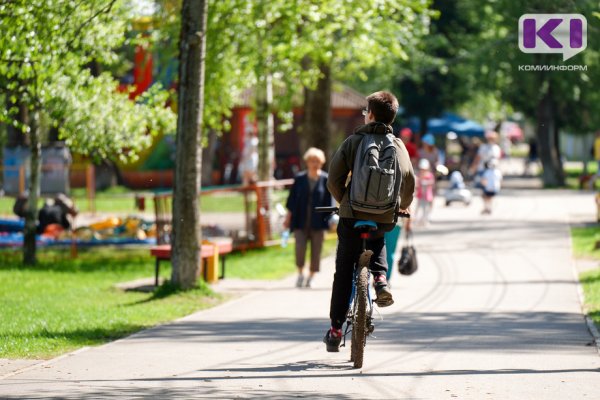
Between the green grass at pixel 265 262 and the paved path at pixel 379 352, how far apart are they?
3.67 feet

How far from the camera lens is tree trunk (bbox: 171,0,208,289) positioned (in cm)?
1540

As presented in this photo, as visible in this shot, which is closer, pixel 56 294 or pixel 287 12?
pixel 56 294

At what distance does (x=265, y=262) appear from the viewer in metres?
21.5

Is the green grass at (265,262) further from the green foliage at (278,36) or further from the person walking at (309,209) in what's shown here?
the green foliage at (278,36)

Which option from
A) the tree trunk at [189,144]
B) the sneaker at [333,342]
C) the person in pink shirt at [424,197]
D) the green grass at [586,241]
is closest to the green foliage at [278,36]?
the person in pink shirt at [424,197]

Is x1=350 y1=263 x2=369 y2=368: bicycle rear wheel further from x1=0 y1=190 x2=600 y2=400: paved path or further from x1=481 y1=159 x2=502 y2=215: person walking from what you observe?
x1=481 y1=159 x2=502 y2=215: person walking

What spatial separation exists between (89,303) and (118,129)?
4473mm

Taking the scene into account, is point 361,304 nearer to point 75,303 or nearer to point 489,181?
point 75,303

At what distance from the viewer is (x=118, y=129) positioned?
19.5 metres

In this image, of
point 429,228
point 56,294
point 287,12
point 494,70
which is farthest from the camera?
point 494,70

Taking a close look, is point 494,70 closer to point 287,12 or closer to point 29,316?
point 287,12

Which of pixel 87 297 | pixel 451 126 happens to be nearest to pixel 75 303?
pixel 87 297

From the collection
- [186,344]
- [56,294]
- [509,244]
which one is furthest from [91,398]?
[509,244]

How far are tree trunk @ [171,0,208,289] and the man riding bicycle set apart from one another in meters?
5.75
